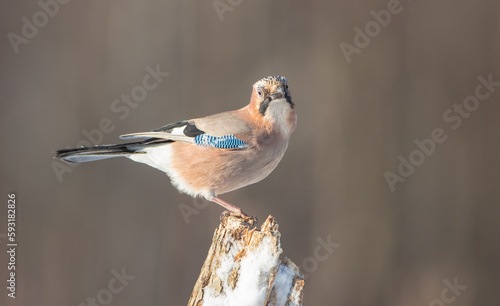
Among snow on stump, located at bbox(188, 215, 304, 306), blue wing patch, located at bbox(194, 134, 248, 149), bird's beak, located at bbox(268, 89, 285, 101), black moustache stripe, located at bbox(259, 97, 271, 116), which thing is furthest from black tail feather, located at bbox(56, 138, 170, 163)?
snow on stump, located at bbox(188, 215, 304, 306)

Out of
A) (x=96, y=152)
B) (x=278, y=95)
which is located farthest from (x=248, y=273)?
(x=96, y=152)

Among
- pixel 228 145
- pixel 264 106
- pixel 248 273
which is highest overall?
pixel 264 106

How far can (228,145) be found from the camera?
346 cm

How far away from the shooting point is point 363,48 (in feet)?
19.0

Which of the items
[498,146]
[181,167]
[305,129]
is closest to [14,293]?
[181,167]

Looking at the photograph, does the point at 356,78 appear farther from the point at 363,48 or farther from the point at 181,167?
the point at 181,167

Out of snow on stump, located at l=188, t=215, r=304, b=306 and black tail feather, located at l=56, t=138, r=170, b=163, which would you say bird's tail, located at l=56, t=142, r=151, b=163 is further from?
snow on stump, located at l=188, t=215, r=304, b=306

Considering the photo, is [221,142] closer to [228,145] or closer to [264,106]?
[228,145]

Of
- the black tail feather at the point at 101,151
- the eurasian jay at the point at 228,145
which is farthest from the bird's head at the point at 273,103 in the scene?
the black tail feather at the point at 101,151

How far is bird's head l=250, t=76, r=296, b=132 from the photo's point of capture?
3352 millimetres

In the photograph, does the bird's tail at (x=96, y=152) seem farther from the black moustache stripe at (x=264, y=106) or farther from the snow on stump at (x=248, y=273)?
the snow on stump at (x=248, y=273)

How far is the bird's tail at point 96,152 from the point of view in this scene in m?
3.35

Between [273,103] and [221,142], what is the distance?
38cm

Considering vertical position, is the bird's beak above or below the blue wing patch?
above
